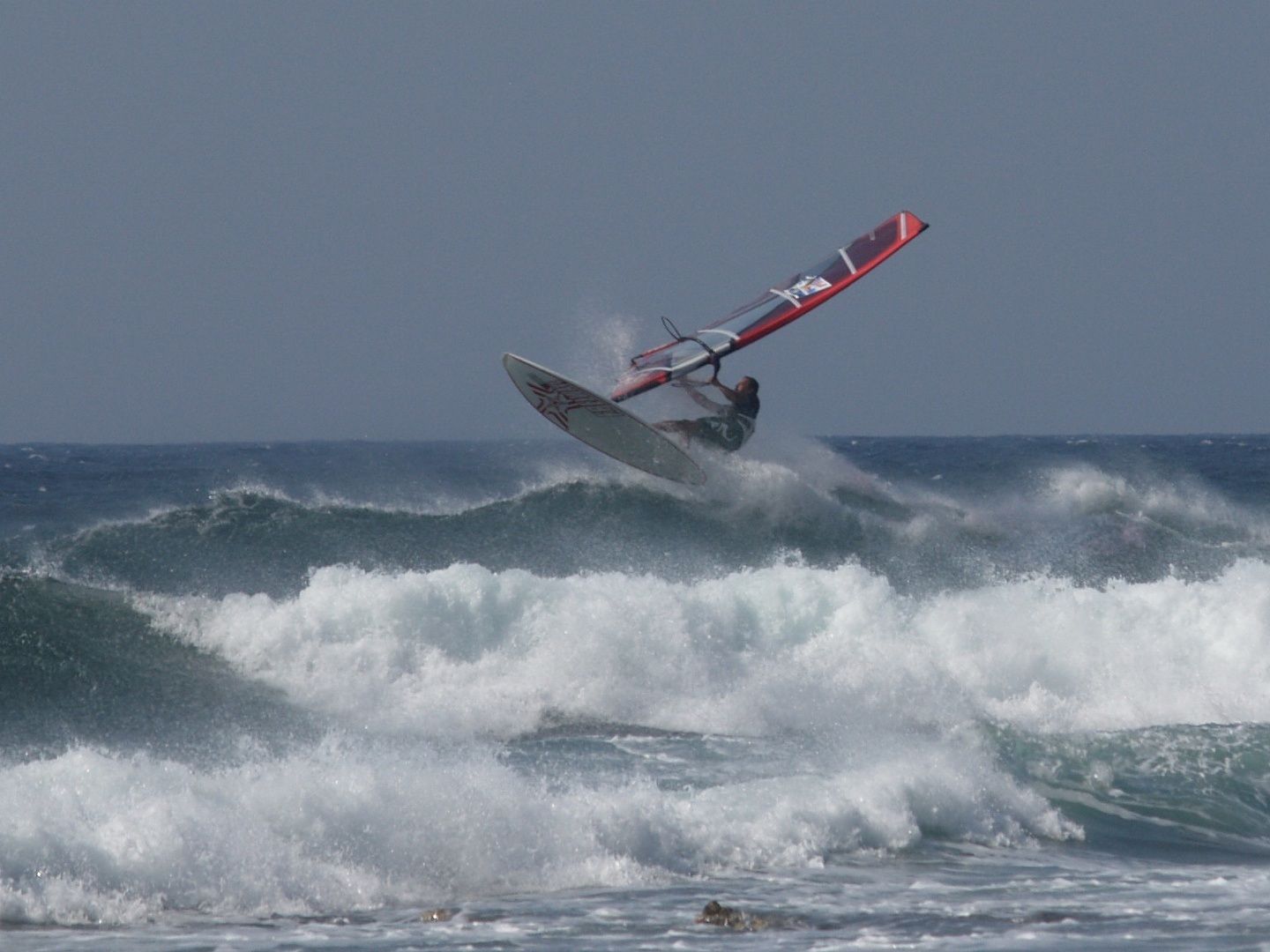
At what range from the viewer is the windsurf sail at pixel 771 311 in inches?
515

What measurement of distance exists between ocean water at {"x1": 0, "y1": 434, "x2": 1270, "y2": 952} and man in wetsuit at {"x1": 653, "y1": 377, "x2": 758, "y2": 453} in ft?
4.70

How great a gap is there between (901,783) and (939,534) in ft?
33.9

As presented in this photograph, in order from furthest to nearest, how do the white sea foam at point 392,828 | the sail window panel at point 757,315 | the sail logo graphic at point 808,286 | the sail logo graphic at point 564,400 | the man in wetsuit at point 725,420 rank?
the sail logo graphic at point 808,286 < the sail window panel at point 757,315 < the sail logo graphic at point 564,400 < the man in wetsuit at point 725,420 < the white sea foam at point 392,828

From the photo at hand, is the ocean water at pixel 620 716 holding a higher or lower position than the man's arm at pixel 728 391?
lower

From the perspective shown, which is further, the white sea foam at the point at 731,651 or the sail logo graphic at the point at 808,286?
the sail logo graphic at the point at 808,286

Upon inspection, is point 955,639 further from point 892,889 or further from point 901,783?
point 892,889

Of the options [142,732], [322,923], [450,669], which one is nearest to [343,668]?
[450,669]

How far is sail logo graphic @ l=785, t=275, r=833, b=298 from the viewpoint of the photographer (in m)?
14.5

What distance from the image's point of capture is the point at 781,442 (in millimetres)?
20312

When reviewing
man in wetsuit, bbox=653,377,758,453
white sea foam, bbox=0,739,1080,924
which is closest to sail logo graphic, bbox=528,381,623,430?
man in wetsuit, bbox=653,377,758,453

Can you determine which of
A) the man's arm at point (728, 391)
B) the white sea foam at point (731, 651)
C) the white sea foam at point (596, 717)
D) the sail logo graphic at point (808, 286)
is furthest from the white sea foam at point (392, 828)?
the sail logo graphic at point (808, 286)

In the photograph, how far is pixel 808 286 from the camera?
48.0 ft

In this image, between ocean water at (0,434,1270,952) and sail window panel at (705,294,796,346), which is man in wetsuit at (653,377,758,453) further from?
ocean water at (0,434,1270,952)

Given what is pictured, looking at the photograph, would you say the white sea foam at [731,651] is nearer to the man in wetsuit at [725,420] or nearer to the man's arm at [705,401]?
the man in wetsuit at [725,420]
